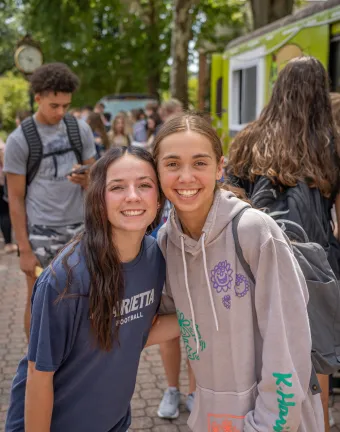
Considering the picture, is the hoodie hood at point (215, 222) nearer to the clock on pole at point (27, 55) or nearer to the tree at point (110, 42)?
the clock on pole at point (27, 55)

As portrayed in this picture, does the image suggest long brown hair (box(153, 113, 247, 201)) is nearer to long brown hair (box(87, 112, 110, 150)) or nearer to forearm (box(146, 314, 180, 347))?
forearm (box(146, 314, 180, 347))

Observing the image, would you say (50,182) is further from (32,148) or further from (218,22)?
(218,22)

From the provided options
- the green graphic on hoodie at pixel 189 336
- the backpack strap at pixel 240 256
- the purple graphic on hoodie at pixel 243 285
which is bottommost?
the green graphic on hoodie at pixel 189 336

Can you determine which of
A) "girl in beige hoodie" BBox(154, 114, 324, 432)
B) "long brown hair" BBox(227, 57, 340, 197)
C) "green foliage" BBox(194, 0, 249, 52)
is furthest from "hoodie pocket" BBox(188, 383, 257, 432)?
"green foliage" BBox(194, 0, 249, 52)

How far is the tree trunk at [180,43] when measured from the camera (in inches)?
522

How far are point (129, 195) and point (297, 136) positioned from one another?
104 cm

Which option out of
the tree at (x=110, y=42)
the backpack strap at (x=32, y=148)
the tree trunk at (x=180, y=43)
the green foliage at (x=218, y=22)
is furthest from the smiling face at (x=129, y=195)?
the green foliage at (x=218, y=22)

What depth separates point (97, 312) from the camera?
1.84m

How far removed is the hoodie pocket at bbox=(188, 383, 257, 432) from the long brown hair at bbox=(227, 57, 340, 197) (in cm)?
103

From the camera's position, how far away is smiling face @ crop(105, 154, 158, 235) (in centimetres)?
191

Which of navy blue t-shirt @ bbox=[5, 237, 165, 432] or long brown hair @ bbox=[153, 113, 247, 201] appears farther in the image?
long brown hair @ bbox=[153, 113, 247, 201]

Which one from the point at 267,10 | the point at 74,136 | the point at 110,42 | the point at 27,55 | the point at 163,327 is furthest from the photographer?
the point at 110,42

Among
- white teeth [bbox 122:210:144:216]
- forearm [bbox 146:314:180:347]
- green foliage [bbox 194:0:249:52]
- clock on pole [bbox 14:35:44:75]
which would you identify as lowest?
forearm [bbox 146:314:180:347]

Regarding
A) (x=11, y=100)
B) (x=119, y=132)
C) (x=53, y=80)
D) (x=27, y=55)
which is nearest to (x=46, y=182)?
(x=53, y=80)
